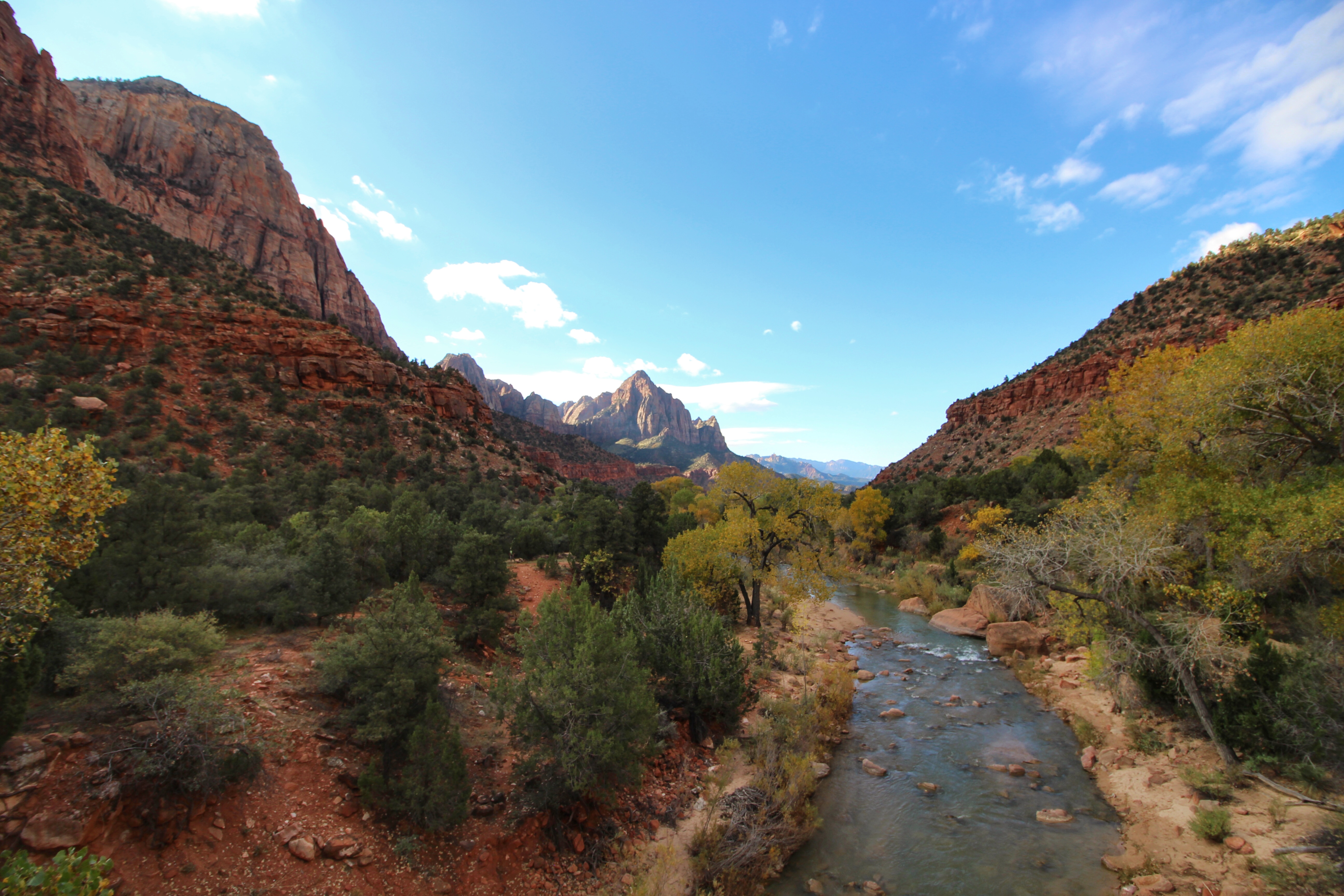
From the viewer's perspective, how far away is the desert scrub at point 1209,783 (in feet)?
31.5

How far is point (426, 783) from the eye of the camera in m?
7.45

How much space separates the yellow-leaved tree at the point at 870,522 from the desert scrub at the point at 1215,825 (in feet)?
111

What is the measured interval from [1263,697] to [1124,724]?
3832 mm

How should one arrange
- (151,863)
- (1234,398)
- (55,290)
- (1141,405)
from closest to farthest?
(151,863) < (1234,398) < (1141,405) < (55,290)

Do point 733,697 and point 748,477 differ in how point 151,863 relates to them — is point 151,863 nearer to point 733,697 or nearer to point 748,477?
point 733,697

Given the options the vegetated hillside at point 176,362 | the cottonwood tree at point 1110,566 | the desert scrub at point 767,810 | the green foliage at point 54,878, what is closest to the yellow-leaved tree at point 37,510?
the green foliage at point 54,878

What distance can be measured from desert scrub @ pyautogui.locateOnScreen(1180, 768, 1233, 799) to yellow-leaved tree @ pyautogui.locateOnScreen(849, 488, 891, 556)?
32227 millimetres

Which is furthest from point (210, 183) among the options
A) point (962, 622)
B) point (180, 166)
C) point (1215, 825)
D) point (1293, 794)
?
point (1293, 794)

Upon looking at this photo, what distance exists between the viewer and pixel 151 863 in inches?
220

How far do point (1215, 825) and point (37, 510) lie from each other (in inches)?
708

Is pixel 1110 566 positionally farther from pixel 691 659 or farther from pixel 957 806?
pixel 691 659

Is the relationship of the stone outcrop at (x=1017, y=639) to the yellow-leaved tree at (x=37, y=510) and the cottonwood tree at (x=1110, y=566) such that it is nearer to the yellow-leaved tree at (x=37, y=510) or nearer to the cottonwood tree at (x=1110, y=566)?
the cottonwood tree at (x=1110, y=566)

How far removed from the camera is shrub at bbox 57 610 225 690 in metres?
6.68

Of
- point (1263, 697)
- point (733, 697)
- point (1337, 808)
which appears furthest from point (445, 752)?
point (1263, 697)
